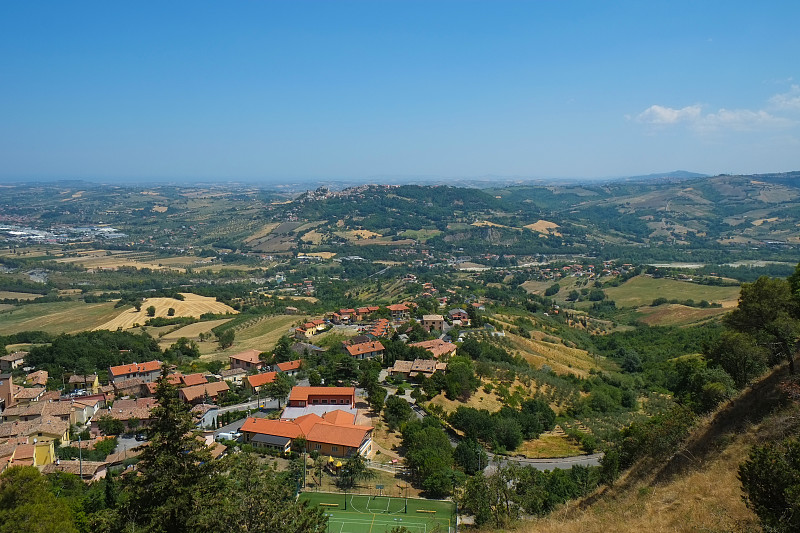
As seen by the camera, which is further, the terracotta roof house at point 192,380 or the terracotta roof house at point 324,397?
the terracotta roof house at point 192,380

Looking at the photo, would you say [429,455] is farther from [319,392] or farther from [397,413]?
[319,392]

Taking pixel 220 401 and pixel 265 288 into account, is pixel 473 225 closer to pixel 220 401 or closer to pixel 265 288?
pixel 265 288

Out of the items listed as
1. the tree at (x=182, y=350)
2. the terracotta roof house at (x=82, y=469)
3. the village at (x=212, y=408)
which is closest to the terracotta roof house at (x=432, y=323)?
the village at (x=212, y=408)

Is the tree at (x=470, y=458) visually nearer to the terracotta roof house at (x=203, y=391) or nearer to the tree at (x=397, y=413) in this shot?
the tree at (x=397, y=413)

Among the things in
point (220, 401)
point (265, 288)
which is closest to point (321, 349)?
point (220, 401)

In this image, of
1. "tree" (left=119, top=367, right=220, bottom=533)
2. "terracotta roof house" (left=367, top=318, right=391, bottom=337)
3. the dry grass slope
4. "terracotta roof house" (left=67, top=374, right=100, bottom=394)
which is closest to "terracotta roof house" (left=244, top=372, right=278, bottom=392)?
"terracotta roof house" (left=67, top=374, right=100, bottom=394)

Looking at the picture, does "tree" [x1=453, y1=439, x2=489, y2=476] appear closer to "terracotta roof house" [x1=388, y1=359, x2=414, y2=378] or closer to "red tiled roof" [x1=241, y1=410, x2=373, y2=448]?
"red tiled roof" [x1=241, y1=410, x2=373, y2=448]
